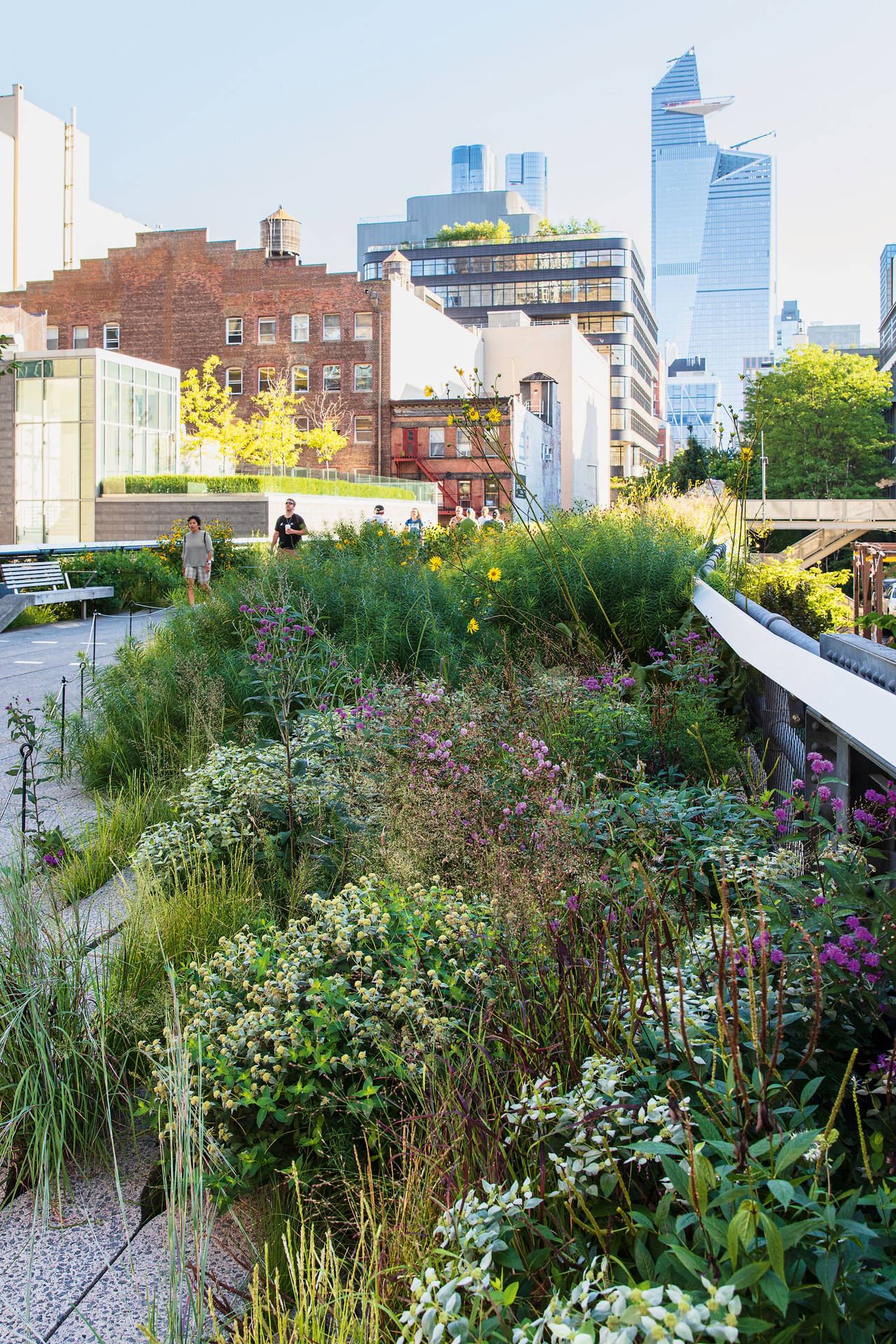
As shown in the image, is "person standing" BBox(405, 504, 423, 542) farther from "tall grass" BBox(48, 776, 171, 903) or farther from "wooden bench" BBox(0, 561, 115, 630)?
"tall grass" BBox(48, 776, 171, 903)

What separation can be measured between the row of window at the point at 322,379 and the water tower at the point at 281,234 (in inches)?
240

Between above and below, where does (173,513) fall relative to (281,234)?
below

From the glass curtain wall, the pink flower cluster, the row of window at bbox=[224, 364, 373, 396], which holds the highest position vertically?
the row of window at bbox=[224, 364, 373, 396]

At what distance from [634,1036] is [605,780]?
97.7 inches

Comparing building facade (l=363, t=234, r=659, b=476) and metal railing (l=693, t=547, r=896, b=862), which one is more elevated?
building facade (l=363, t=234, r=659, b=476)

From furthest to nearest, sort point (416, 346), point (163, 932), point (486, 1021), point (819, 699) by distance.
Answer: point (416, 346) → point (163, 932) → point (819, 699) → point (486, 1021)

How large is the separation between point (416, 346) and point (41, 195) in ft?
81.8

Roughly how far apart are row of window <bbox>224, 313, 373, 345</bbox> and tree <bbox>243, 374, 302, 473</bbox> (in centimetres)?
363

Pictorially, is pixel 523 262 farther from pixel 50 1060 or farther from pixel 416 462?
pixel 50 1060

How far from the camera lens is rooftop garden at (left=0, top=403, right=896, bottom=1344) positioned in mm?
1681

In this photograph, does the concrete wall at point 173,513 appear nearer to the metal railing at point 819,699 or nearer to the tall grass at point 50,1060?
the metal railing at point 819,699

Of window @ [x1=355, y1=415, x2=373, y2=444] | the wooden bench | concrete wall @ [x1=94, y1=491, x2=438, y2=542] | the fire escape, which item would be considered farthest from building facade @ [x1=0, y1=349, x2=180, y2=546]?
the fire escape

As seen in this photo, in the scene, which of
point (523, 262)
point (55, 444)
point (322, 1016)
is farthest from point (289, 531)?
point (523, 262)

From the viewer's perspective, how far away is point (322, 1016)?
279cm
